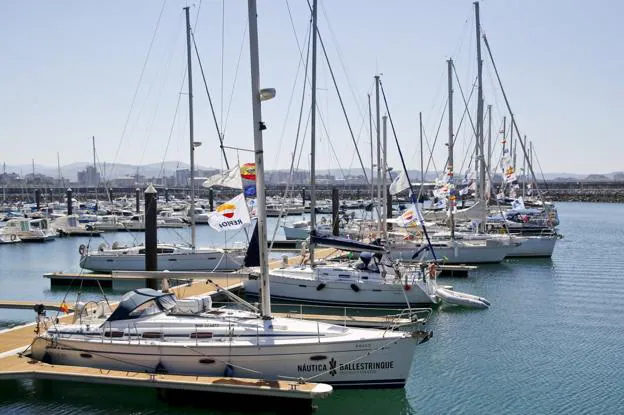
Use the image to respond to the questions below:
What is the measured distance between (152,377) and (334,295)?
1297 centimetres

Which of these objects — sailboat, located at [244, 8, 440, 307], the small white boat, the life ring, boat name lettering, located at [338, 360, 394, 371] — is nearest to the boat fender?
boat name lettering, located at [338, 360, 394, 371]

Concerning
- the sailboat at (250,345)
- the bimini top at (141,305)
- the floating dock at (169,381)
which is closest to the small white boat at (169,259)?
the bimini top at (141,305)

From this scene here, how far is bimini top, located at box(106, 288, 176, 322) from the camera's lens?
18172mm

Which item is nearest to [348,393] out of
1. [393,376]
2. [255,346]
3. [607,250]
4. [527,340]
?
[393,376]

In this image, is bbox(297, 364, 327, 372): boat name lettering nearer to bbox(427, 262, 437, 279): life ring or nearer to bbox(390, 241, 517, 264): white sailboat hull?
bbox(427, 262, 437, 279): life ring

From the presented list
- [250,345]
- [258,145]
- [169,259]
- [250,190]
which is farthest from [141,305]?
[169,259]

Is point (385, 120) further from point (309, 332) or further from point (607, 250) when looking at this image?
point (309, 332)

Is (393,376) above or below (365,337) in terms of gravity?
below

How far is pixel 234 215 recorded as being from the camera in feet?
67.3

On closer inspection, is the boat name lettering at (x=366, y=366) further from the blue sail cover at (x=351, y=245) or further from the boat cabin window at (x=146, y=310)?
the blue sail cover at (x=351, y=245)

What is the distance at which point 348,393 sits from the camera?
17422mm

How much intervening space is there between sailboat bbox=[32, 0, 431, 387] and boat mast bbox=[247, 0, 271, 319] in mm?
27

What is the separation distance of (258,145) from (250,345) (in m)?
5.30

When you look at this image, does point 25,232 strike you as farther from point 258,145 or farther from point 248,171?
point 258,145
